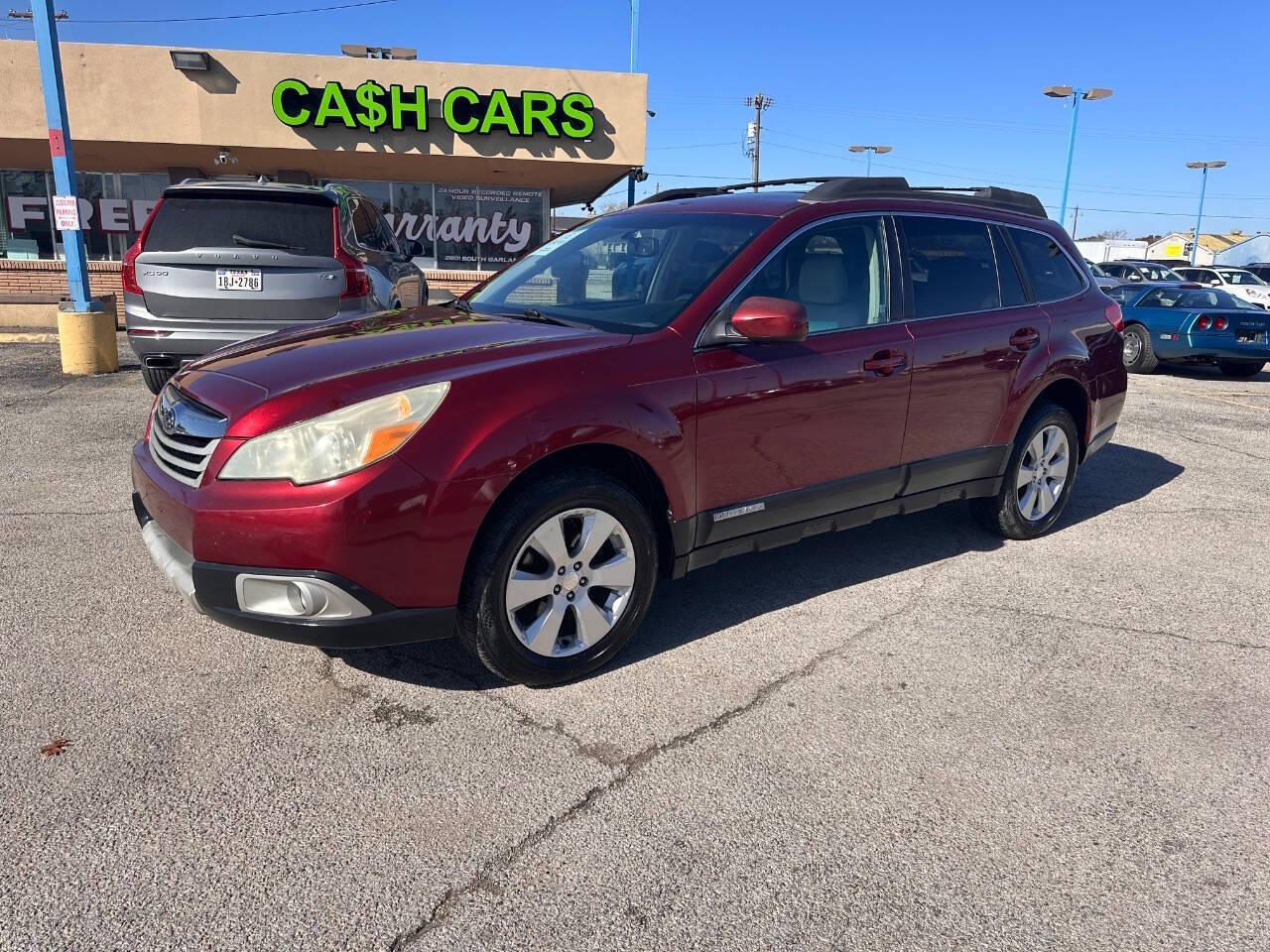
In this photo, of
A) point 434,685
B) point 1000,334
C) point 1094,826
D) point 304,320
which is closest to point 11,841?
point 434,685

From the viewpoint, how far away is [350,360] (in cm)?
323

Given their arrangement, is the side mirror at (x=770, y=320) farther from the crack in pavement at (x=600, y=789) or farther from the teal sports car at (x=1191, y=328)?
the teal sports car at (x=1191, y=328)

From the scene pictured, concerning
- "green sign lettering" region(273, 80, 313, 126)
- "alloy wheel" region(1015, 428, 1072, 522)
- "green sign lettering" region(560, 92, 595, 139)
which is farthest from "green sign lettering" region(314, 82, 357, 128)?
"alloy wheel" region(1015, 428, 1072, 522)

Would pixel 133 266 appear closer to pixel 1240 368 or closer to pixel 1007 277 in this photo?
pixel 1007 277

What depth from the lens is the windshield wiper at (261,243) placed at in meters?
7.14

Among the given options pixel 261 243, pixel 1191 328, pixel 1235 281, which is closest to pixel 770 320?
pixel 261 243

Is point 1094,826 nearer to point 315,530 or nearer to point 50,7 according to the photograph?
point 315,530

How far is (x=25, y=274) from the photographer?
56.3 feet

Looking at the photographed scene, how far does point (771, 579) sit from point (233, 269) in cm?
488

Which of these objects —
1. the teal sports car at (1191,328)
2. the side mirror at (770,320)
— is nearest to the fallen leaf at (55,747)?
the side mirror at (770,320)

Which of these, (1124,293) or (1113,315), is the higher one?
(1113,315)

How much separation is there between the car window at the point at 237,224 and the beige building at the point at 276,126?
35.3 feet

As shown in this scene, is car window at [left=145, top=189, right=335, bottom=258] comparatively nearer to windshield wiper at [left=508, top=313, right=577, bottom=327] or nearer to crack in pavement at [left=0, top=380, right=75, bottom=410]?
crack in pavement at [left=0, top=380, right=75, bottom=410]

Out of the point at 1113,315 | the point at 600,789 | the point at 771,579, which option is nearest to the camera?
the point at 600,789
